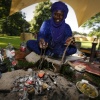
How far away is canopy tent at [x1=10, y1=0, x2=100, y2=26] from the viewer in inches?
235

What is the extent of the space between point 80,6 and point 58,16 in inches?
115

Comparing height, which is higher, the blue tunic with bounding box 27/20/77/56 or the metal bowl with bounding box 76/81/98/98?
the blue tunic with bounding box 27/20/77/56

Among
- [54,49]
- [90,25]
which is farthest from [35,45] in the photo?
[90,25]

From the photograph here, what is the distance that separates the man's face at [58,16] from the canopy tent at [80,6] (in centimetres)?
218

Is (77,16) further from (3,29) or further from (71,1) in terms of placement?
(3,29)

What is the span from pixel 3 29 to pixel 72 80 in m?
21.6

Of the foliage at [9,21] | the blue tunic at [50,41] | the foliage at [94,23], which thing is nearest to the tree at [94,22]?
the foliage at [94,23]

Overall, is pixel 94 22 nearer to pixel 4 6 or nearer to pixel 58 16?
pixel 4 6

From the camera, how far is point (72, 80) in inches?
141

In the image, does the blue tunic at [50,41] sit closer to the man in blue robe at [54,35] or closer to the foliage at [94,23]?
the man in blue robe at [54,35]

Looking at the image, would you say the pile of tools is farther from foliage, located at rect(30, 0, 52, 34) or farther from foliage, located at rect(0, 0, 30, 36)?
foliage, located at rect(30, 0, 52, 34)

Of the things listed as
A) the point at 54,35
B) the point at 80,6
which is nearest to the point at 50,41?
the point at 54,35

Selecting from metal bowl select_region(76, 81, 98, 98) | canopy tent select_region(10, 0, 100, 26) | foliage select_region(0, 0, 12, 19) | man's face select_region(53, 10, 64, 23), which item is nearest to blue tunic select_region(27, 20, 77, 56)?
man's face select_region(53, 10, 64, 23)

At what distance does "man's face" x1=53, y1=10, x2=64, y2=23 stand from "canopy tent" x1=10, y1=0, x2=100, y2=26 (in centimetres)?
218
